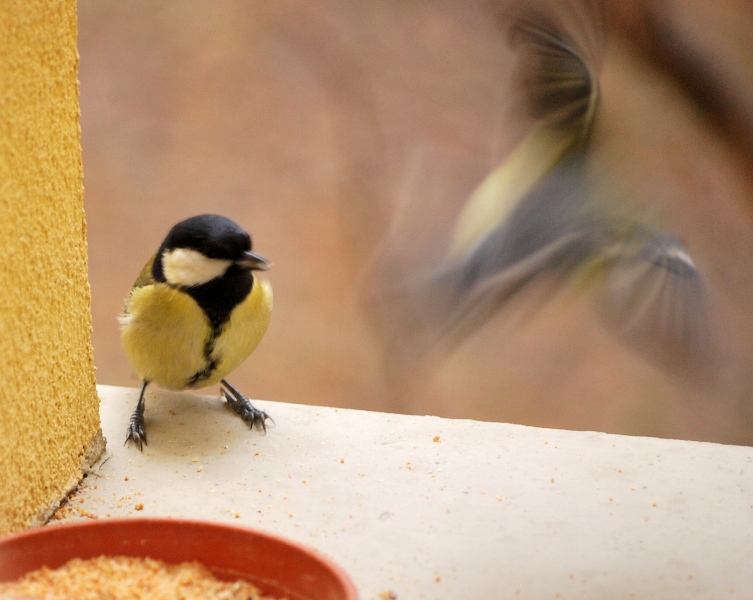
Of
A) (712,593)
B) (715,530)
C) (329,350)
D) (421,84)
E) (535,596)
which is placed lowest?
(535,596)

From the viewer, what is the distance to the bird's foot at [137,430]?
67.3 inches

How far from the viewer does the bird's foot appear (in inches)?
67.3

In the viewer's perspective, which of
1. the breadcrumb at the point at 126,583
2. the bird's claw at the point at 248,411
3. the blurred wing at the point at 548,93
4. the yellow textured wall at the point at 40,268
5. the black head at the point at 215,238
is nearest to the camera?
the breadcrumb at the point at 126,583

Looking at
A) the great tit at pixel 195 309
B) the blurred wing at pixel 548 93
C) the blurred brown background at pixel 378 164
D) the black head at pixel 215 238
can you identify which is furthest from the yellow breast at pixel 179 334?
the blurred wing at pixel 548 93

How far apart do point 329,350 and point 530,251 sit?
98 cm

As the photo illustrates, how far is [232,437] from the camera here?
177 centimetres

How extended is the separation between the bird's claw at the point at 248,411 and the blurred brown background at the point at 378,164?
1396 millimetres

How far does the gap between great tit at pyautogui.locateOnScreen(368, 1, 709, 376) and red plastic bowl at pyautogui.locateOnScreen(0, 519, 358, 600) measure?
2272 millimetres

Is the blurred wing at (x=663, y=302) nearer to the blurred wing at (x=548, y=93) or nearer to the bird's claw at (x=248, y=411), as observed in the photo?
the blurred wing at (x=548, y=93)

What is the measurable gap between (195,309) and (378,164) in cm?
178

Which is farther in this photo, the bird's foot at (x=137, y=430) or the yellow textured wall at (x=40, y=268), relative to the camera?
the bird's foot at (x=137, y=430)

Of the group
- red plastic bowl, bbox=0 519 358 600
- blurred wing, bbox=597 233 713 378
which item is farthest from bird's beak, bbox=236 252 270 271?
blurred wing, bbox=597 233 713 378

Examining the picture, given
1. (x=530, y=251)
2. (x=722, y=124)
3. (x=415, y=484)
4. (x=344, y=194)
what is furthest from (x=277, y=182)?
(x=415, y=484)

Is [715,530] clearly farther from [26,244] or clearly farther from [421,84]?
[421,84]
